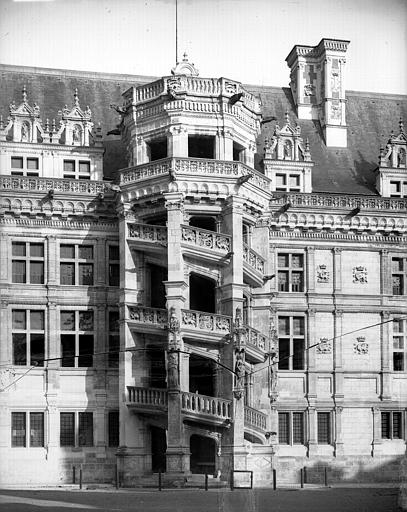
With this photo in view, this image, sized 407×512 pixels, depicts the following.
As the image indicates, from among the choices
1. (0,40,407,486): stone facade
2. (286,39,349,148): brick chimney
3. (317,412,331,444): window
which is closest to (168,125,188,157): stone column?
(0,40,407,486): stone facade

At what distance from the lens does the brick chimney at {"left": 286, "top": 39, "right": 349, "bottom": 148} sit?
2023 inches

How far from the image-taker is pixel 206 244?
4316 centimetres

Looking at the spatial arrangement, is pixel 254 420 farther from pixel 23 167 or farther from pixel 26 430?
pixel 23 167

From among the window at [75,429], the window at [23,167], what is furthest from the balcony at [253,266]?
the window at [23,167]

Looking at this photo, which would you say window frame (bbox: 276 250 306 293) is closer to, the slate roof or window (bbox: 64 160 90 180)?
the slate roof

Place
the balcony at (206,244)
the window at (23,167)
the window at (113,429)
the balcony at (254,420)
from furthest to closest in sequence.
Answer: the window at (23,167)
the window at (113,429)
the balcony at (206,244)
the balcony at (254,420)

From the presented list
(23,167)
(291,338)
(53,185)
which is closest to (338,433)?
(291,338)

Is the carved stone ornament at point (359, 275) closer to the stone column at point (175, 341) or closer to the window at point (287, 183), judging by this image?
the window at point (287, 183)

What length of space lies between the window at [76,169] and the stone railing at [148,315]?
19.4ft

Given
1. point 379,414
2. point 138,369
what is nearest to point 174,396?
point 138,369

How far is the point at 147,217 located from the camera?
4466 cm

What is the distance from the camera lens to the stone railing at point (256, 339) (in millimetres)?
43641

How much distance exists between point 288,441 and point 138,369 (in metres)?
6.63

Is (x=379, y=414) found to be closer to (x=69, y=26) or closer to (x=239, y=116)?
(x=239, y=116)
